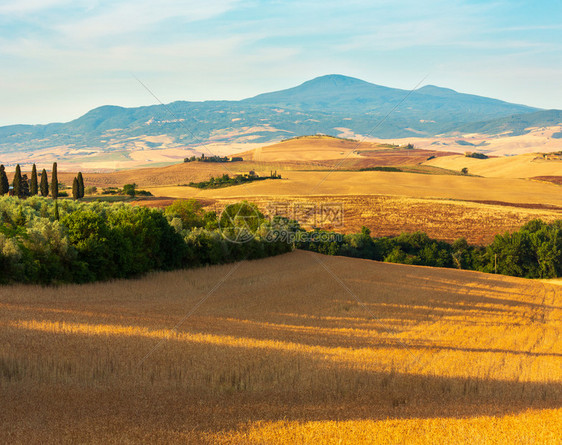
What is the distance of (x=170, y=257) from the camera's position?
43.7 meters

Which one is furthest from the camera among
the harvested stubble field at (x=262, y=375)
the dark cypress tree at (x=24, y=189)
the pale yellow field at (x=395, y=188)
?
the pale yellow field at (x=395, y=188)

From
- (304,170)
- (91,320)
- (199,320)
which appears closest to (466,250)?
(199,320)

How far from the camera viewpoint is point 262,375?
13227 millimetres

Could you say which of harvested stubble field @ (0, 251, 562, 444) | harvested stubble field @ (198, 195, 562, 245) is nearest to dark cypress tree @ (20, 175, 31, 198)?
harvested stubble field @ (198, 195, 562, 245)

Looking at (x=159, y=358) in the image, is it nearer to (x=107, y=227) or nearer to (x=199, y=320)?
(x=199, y=320)

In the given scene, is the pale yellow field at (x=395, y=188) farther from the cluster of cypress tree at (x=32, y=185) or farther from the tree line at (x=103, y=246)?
the tree line at (x=103, y=246)

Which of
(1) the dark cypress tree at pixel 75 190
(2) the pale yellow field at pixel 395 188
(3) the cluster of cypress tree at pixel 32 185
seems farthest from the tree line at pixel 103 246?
(2) the pale yellow field at pixel 395 188

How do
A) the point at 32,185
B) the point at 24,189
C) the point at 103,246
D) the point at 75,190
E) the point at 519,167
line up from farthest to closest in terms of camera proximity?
the point at 519,167 < the point at 75,190 < the point at 24,189 < the point at 32,185 < the point at 103,246

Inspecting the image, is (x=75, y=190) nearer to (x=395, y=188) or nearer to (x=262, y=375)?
(x=395, y=188)

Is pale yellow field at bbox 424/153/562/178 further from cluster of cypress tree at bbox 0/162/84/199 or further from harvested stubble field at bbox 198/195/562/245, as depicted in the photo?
cluster of cypress tree at bbox 0/162/84/199

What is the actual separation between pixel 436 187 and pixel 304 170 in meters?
51.8

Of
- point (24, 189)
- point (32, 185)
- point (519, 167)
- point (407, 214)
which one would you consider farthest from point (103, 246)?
point (519, 167)

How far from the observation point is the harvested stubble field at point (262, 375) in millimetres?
9680

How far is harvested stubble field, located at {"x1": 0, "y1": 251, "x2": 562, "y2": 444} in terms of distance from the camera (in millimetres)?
9680
